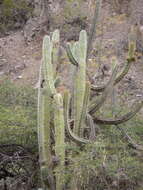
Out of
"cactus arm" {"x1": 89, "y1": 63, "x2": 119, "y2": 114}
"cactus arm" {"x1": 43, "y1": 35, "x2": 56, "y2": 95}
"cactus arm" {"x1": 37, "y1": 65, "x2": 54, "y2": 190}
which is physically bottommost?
"cactus arm" {"x1": 37, "y1": 65, "x2": 54, "y2": 190}

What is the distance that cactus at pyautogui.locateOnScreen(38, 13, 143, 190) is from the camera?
16.5 ft

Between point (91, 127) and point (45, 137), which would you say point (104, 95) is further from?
point (45, 137)

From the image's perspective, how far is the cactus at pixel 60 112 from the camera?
5.03m

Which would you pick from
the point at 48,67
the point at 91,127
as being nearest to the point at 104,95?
the point at 91,127

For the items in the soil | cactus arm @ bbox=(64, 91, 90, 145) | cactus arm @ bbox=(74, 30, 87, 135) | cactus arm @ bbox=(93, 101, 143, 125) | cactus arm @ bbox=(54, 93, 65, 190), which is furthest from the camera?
the soil

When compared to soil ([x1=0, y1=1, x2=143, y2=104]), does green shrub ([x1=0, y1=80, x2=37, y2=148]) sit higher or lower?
lower

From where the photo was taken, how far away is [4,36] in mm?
14211

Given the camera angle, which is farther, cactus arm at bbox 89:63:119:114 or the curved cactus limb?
cactus arm at bbox 89:63:119:114

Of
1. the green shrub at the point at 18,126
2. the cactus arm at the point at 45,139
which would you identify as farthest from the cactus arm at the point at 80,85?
the green shrub at the point at 18,126

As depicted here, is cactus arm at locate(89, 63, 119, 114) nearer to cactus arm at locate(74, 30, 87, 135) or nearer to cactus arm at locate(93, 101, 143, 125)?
cactus arm at locate(93, 101, 143, 125)

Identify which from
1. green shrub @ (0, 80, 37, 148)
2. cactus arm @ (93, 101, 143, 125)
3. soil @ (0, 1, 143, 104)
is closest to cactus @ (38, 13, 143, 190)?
cactus arm @ (93, 101, 143, 125)

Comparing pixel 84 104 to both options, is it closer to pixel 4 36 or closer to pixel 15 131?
pixel 15 131

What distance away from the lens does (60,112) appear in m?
4.93

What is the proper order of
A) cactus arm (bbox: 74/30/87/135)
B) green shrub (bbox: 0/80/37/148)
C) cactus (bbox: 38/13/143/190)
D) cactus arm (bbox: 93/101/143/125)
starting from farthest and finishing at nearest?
green shrub (bbox: 0/80/37/148) < cactus arm (bbox: 93/101/143/125) < cactus arm (bbox: 74/30/87/135) < cactus (bbox: 38/13/143/190)
